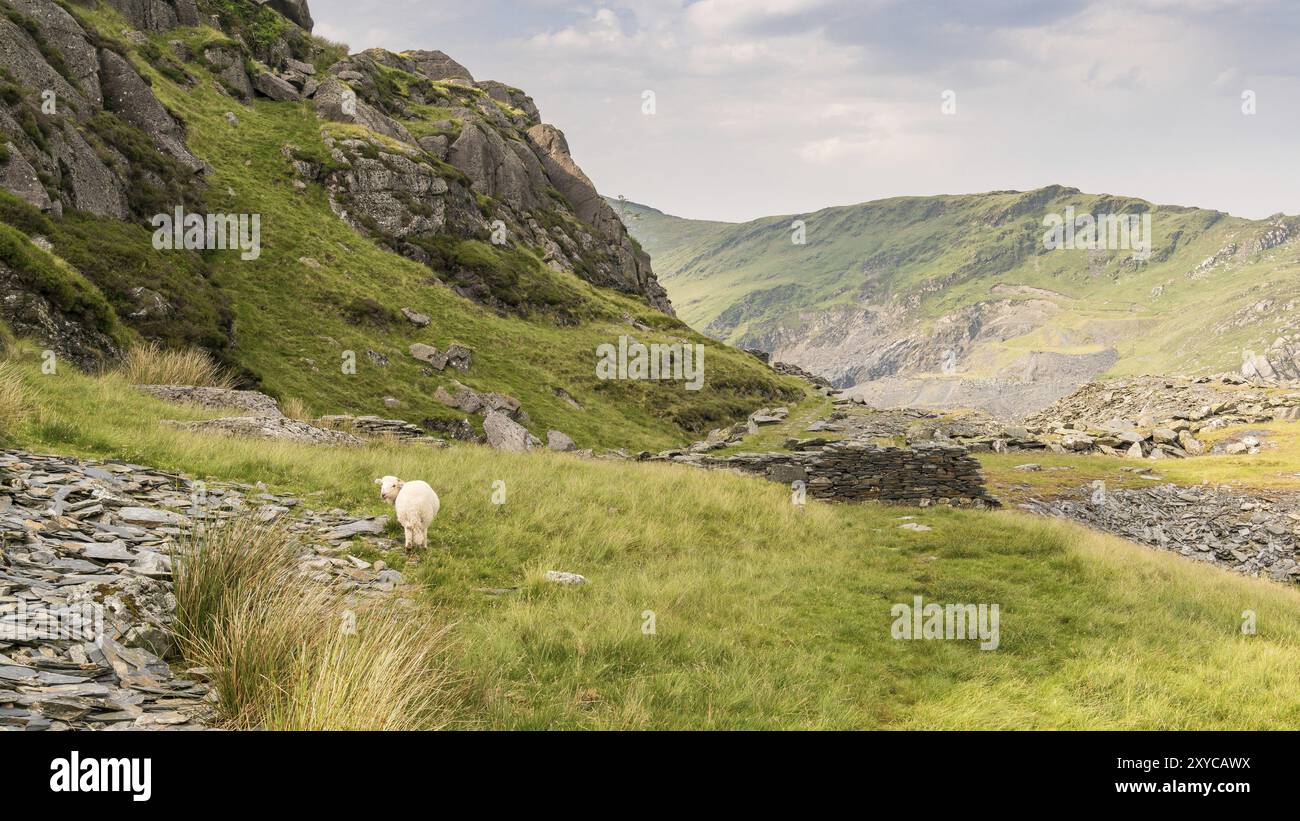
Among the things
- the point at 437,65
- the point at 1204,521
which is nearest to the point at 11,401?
the point at 1204,521

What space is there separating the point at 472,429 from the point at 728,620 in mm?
23522

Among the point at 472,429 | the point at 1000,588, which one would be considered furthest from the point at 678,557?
the point at 472,429

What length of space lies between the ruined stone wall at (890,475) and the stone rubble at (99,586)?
17363 millimetres

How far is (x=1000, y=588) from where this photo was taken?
12.7 m

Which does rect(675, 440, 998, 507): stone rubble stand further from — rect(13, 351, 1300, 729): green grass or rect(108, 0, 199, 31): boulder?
rect(108, 0, 199, 31): boulder

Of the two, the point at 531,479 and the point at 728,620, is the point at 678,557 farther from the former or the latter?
the point at 531,479

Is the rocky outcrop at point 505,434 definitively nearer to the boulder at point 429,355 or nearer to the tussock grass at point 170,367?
the boulder at point 429,355

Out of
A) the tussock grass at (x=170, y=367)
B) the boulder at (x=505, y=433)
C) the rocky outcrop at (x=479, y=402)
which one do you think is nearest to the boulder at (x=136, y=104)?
the rocky outcrop at (x=479, y=402)

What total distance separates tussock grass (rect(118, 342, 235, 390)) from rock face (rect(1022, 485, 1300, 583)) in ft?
106

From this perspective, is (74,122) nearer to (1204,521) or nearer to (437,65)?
(1204,521)

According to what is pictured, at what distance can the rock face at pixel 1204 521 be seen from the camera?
25141 mm

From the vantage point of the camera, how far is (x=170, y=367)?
1984 centimetres

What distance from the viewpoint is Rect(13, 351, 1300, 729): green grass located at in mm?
7043

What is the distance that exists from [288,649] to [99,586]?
1.97 meters
